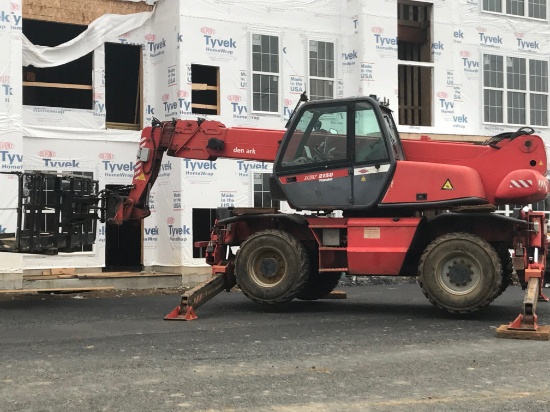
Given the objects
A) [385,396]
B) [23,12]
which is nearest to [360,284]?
[23,12]

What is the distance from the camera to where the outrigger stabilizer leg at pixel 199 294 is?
43.2 feet

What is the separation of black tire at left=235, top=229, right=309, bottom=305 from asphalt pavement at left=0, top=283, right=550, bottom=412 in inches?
16.4

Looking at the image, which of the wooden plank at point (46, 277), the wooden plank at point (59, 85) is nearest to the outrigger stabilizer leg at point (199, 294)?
the wooden plank at point (46, 277)

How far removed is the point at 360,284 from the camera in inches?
867

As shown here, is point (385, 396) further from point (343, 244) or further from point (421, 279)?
point (343, 244)

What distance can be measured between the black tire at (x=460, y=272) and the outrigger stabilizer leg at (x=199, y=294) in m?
3.44

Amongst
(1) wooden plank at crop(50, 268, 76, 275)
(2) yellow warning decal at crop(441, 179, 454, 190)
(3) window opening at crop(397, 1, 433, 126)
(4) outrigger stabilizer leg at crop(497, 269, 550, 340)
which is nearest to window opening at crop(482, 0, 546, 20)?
(3) window opening at crop(397, 1, 433, 126)

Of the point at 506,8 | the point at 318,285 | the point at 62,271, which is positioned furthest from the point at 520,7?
the point at 62,271

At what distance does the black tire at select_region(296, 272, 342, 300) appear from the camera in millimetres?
15359

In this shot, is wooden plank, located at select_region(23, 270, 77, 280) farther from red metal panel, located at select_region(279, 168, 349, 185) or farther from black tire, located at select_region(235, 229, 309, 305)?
red metal panel, located at select_region(279, 168, 349, 185)

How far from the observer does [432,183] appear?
13109 millimetres

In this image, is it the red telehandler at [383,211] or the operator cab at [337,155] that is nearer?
the red telehandler at [383,211]

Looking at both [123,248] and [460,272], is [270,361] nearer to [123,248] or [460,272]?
→ [460,272]

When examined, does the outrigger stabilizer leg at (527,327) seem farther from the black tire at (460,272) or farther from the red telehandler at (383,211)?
the red telehandler at (383,211)
